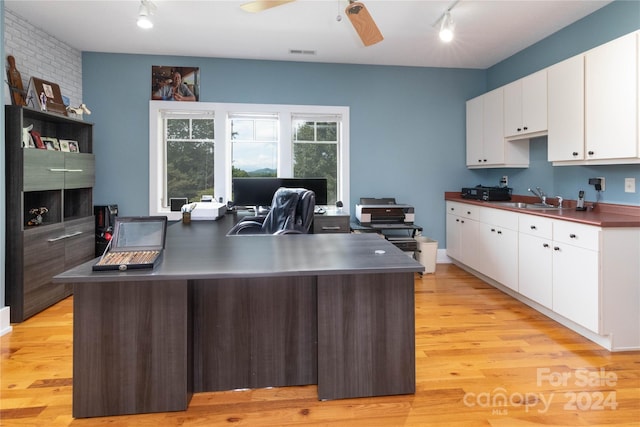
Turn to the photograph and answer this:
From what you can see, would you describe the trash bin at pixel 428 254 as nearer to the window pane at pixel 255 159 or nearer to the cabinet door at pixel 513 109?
the cabinet door at pixel 513 109

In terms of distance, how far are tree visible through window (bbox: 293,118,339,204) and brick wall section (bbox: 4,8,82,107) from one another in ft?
8.53

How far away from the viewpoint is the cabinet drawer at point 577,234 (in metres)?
2.57

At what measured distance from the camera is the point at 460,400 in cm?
198

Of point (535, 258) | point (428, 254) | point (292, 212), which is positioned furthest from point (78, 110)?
point (535, 258)

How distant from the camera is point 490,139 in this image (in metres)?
4.48

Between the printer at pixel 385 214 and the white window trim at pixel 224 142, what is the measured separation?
407mm

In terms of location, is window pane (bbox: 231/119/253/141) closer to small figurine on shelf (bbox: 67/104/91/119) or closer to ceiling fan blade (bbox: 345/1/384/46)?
small figurine on shelf (bbox: 67/104/91/119)

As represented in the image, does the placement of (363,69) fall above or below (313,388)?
above

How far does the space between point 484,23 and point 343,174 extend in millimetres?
2249

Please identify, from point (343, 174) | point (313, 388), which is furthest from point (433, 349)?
point (343, 174)

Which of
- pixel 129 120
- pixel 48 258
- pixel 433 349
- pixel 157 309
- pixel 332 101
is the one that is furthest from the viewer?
pixel 332 101

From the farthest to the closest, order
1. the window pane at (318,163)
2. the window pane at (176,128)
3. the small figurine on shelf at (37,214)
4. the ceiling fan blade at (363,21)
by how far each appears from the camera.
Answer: the window pane at (318,163) < the window pane at (176,128) < the small figurine on shelf at (37,214) < the ceiling fan blade at (363,21)

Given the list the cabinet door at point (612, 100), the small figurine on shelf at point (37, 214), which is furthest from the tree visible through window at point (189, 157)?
the cabinet door at point (612, 100)

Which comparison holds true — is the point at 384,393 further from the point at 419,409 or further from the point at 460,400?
the point at 460,400
